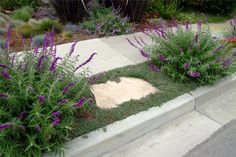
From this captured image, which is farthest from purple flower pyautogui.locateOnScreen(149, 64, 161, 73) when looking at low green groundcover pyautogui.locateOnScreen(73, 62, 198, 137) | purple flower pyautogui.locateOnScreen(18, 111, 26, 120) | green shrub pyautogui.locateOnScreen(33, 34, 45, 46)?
purple flower pyautogui.locateOnScreen(18, 111, 26, 120)

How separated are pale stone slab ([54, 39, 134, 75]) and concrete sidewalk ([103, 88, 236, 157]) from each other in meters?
1.32

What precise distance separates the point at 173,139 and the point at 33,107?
1.58 metres

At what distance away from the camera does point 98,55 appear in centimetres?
473

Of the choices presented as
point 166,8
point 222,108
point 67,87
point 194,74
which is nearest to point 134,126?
point 67,87

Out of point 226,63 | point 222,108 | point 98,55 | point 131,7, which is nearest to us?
point 222,108

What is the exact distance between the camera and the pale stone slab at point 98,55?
4.38 meters

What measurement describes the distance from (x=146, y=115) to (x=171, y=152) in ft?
1.63

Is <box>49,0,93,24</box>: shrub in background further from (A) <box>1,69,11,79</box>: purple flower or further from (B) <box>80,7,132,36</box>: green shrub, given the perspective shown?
(A) <box>1,69,11,79</box>: purple flower

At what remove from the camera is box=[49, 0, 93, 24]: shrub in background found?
18.7 ft

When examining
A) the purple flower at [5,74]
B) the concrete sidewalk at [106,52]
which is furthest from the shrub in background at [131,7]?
the purple flower at [5,74]

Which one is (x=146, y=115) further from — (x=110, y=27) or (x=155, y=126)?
(x=110, y=27)

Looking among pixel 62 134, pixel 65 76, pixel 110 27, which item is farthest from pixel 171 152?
pixel 110 27

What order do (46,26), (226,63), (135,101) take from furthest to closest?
1. (46,26)
2. (226,63)
3. (135,101)

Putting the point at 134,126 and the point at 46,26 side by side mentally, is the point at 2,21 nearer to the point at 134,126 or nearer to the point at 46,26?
the point at 46,26
